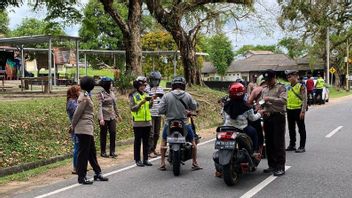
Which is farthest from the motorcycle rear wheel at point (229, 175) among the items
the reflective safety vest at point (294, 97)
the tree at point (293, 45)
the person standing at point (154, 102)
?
the tree at point (293, 45)

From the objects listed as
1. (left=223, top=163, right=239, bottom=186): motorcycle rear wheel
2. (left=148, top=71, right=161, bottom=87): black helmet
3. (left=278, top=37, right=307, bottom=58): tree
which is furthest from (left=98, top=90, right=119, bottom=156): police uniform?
(left=278, top=37, right=307, bottom=58): tree

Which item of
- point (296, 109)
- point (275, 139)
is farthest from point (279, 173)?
point (296, 109)

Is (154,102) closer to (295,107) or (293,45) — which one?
(295,107)

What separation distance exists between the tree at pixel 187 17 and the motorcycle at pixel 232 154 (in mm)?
16805

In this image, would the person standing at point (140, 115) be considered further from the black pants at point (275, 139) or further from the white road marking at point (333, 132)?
the white road marking at point (333, 132)

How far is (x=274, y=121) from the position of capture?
A: 29.4ft

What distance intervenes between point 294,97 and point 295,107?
0.26 m

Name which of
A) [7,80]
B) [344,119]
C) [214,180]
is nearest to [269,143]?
[214,180]

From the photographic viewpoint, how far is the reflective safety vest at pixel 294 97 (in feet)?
38.0

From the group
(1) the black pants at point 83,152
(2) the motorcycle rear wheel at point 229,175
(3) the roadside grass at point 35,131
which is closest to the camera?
(2) the motorcycle rear wheel at point 229,175

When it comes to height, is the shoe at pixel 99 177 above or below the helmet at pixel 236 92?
below

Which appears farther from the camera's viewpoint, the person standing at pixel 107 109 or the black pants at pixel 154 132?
the black pants at pixel 154 132

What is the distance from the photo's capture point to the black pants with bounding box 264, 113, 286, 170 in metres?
8.75

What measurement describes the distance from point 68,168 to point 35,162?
2.96 feet
